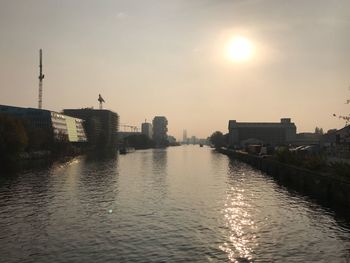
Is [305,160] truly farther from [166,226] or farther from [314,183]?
[166,226]

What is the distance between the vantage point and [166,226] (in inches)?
1626

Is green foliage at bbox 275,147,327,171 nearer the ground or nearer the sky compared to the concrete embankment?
nearer the sky

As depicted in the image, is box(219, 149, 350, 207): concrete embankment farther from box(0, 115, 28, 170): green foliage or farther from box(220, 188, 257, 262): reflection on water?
box(0, 115, 28, 170): green foliage

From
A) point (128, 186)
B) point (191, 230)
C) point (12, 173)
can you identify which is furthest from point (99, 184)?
point (191, 230)

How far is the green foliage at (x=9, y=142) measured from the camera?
120500 millimetres

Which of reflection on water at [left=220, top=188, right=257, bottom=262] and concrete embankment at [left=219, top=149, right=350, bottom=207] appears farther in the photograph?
concrete embankment at [left=219, top=149, right=350, bottom=207]

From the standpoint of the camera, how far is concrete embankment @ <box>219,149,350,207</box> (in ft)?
182

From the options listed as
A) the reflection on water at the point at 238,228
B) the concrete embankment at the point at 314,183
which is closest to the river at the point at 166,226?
the reflection on water at the point at 238,228

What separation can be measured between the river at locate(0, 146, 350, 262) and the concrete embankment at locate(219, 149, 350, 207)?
3.06 meters

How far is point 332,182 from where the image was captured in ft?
195

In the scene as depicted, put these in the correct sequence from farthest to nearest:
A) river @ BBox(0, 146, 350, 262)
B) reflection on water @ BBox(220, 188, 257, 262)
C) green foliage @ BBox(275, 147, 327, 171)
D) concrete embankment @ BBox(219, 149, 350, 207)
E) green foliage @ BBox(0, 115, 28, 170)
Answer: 1. green foliage @ BBox(0, 115, 28, 170)
2. green foliage @ BBox(275, 147, 327, 171)
3. concrete embankment @ BBox(219, 149, 350, 207)
4. reflection on water @ BBox(220, 188, 257, 262)
5. river @ BBox(0, 146, 350, 262)

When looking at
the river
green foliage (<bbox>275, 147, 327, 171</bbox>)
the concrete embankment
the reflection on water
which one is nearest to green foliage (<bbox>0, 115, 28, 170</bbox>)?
the river

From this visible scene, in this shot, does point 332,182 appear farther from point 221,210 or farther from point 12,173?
point 12,173

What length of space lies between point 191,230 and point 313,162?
4388cm
